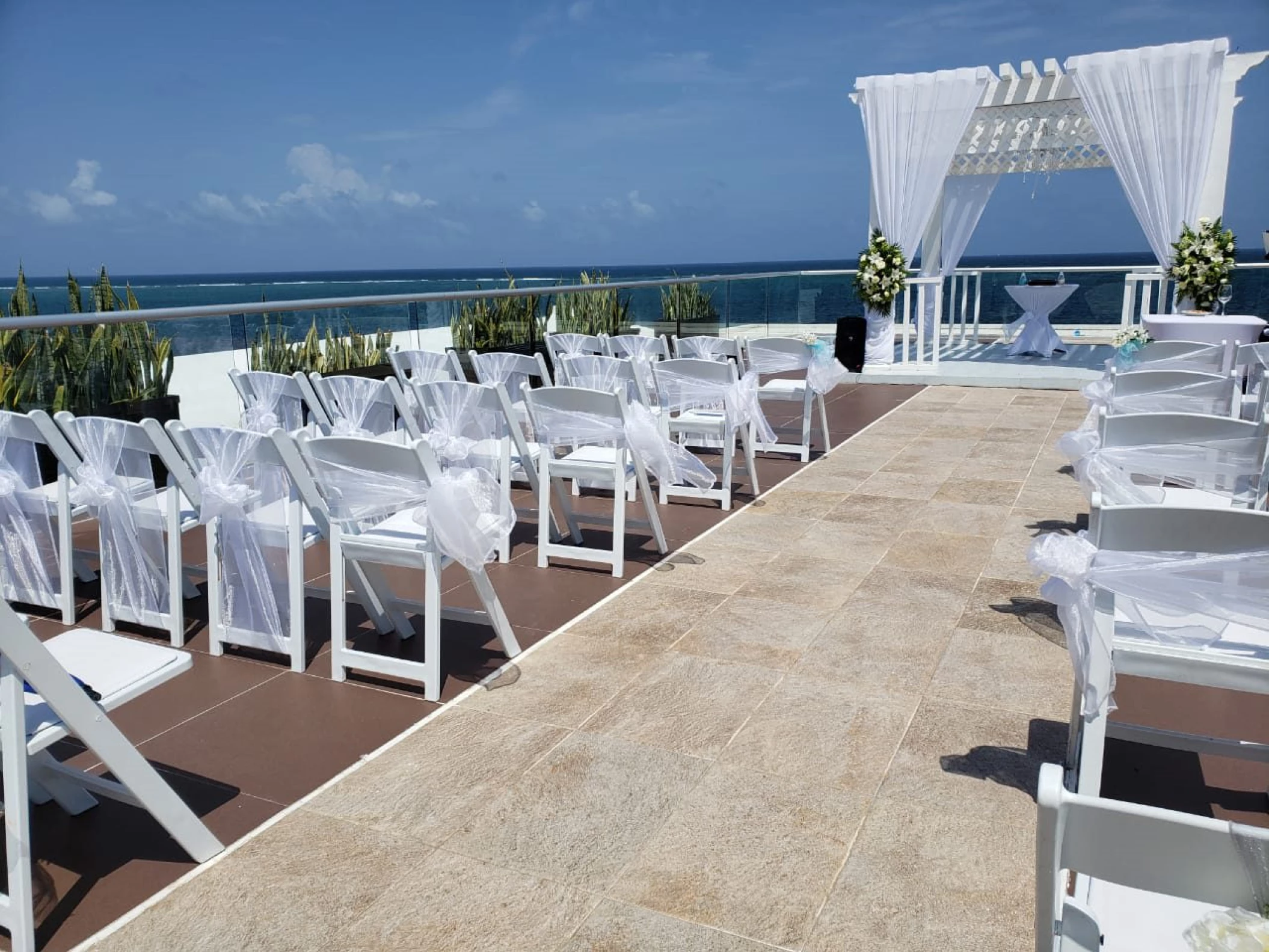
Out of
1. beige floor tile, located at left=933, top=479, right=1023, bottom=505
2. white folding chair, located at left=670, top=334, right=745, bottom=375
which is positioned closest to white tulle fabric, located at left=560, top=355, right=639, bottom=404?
white folding chair, located at left=670, top=334, right=745, bottom=375

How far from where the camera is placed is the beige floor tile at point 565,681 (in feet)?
9.66

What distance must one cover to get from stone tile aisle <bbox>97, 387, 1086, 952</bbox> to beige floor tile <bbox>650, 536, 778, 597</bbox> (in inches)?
1.4

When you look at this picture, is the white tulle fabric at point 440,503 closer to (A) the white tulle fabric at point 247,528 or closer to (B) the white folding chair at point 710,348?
(A) the white tulle fabric at point 247,528

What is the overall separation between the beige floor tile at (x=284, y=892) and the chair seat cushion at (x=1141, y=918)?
143cm

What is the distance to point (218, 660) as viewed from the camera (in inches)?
132

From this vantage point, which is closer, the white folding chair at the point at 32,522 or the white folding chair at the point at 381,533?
the white folding chair at the point at 381,533

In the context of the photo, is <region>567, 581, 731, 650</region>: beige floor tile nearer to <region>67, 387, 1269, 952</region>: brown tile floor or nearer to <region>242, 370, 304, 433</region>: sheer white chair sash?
<region>67, 387, 1269, 952</region>: brown tile floor

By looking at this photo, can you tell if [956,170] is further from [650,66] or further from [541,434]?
[650,66]

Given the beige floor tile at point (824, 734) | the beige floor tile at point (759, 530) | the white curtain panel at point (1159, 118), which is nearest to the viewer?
the beige floor tile at point (824, 734)

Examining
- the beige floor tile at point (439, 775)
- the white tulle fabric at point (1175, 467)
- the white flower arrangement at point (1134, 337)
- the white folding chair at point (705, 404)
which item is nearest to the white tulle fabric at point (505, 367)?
the white folding chair at point (705, 404)

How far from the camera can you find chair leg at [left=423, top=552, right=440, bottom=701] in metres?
3.01

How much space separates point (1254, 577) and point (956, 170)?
11.4m

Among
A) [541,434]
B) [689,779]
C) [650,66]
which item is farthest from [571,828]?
Answer: [650,66]

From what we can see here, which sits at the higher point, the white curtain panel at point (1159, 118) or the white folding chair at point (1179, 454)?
the white curtain panel at point (1159, 118)
